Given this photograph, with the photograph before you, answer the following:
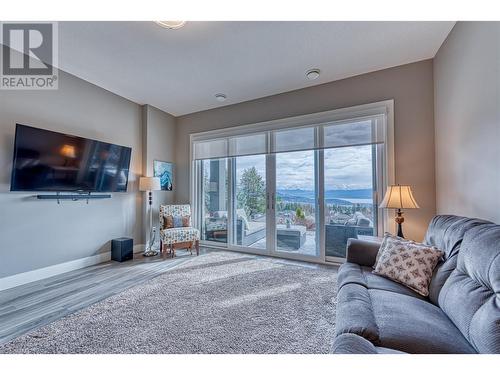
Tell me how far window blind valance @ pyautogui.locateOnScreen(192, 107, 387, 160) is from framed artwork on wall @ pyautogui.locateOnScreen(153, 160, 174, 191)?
1.94 feet

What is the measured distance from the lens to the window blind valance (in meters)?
3.08

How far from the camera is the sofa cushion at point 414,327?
0.97 m

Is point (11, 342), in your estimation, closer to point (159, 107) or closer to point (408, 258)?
point (408, 258)

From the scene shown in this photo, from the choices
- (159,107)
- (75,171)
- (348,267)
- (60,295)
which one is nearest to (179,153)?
(159,107)

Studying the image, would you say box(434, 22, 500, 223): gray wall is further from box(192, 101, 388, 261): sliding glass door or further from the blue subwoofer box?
the blue subwoofer box

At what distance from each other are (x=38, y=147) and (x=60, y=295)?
68.0 inches

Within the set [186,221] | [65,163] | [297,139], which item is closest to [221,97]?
[297,139]

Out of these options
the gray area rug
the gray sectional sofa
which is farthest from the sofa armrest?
the gray area rug

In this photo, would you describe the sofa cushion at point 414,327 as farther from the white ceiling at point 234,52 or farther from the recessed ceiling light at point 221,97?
the recessed ceiling light at point 221,97

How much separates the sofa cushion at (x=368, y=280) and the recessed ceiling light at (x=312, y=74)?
2527 millimetres

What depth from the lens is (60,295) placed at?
2.34m

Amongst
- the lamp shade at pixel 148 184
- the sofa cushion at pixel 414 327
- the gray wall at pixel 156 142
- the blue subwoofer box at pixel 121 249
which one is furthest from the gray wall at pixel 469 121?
the gray wall at pixel 156 142

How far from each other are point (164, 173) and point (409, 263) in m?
4.16

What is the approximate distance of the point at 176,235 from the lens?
368 centimetres
